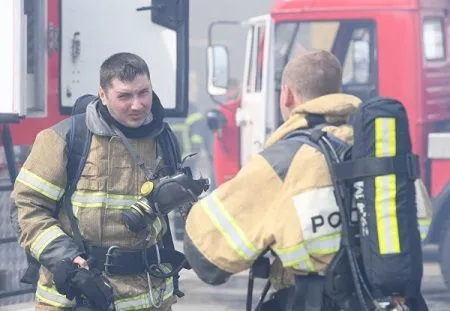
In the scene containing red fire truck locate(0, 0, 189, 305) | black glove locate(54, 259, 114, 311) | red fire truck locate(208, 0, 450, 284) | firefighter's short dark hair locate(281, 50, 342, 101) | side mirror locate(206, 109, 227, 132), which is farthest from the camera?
side mirror locate(206, 109, 227, 132)

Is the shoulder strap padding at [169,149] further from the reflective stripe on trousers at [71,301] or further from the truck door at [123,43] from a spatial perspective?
the truck door at [123,43]

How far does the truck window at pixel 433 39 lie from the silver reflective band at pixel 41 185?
546cm

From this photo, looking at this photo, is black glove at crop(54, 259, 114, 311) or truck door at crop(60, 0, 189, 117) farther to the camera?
truck door at crop(60, 0, 189, 117)

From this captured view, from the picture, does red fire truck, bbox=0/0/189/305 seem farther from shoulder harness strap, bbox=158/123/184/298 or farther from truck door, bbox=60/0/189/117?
shoulder harness strap, bbox=158/123/184/298

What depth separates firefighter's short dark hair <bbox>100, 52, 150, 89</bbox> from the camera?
4.38 metres

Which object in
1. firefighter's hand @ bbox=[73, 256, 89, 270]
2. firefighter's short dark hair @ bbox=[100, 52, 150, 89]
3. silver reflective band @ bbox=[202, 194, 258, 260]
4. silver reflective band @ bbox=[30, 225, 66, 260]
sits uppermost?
firefighter's short dark hair @ bbox=[100, 52, 150, 89]

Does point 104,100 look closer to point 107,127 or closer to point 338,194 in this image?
point 107,127

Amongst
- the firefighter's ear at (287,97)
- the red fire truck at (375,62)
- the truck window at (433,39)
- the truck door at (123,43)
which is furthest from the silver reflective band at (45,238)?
the truck window at (433,39)

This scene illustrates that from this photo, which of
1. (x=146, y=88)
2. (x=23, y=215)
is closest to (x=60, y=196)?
(x=23, y=215)

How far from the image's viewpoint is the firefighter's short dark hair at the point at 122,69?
4383mm

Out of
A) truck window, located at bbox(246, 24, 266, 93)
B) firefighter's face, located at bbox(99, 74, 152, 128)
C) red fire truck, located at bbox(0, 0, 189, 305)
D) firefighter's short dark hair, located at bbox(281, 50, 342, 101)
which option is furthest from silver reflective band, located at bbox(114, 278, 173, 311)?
truck window, located at bbox(246, 24, 266, 93)

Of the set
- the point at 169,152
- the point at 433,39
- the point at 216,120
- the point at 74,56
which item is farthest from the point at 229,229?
the point at 216,120

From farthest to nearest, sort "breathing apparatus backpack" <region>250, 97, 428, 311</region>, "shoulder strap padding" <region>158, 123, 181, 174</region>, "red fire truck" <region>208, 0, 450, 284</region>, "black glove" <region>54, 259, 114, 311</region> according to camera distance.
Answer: "red fire truck" <region>208, 0, 450, 284</region> < "shoulder strap padding" <region>158, 123, 181, 174</region> < "black glove" <region>54, 259, 114, 311</region> < "breathing apparatus backpack" <region>250, 97, 428, 311</region>

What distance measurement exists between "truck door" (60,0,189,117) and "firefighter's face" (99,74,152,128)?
2113mm
